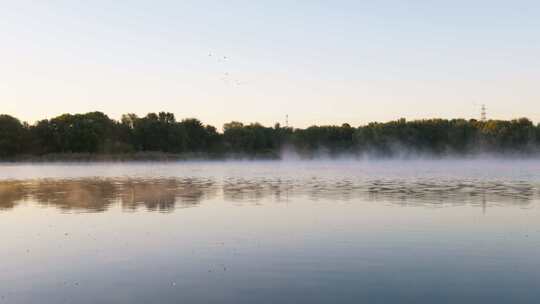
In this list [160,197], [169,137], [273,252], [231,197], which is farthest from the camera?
[169,137]

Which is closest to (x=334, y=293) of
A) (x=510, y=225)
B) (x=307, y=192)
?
(x=510, y=225)

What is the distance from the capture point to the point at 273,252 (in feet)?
59.9

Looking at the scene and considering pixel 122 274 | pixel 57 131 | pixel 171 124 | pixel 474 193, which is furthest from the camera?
pixel 171 124

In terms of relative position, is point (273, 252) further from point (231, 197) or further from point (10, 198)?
point (10, 198)

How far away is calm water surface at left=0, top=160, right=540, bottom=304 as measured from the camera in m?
13.3

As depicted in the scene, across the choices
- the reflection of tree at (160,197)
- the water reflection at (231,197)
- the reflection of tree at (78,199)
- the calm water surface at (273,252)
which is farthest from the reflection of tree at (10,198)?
the reflection of tree at (160,197)

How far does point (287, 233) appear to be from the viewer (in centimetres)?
2220

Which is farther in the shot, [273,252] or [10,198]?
[10,198]

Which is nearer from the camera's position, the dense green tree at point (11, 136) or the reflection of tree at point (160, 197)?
the reflection of tree at point (160, 197)

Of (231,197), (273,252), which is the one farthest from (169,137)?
(273,252)

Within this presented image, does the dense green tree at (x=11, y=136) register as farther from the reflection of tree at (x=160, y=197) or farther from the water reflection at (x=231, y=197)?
the reflection of tree at (x=160, y=197)

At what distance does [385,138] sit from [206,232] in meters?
178

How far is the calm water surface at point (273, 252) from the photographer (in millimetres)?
13336

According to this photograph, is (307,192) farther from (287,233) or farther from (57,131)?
(57,131)
